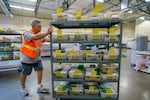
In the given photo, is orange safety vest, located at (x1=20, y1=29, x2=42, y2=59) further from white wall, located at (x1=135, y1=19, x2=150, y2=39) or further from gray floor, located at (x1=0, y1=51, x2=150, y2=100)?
white wall, located at (x1=135, y1=19, x2=150, y2=39)

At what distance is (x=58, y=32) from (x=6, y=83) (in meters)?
2.46

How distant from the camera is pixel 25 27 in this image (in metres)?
12.9

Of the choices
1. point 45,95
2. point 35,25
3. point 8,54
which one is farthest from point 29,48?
point 8,54

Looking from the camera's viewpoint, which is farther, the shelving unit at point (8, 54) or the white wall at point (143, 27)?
the white wall at point (143, 27)

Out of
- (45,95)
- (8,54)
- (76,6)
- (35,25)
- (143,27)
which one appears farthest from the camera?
(143,27)

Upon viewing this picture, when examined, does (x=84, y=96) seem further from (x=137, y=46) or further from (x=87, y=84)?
(x=137, y=46)

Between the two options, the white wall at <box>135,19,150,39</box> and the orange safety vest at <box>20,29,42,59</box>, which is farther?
the white wall at <box>135,19,150,39</box>

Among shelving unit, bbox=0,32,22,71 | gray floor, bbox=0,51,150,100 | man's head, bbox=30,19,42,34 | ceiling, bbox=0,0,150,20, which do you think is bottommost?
gray floor, bbox=0,51,150,100

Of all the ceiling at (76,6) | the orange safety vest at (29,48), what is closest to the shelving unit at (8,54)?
the orange safety vest at (29,48)

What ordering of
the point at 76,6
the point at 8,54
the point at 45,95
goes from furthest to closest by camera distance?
the point at 76,6 → the point at 8,54 → the point at 45,95

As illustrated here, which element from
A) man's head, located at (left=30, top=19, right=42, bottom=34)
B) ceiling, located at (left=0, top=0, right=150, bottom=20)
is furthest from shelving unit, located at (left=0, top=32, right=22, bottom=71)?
ceiling, located at (left=0, top=0, right=150, bottom=20)

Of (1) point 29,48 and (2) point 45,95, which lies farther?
(2) point 45,95

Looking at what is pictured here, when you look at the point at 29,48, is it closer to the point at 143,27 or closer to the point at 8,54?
the point at 8,54

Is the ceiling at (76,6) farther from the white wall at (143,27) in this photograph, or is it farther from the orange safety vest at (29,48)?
the orange safety vest at (29,48)
